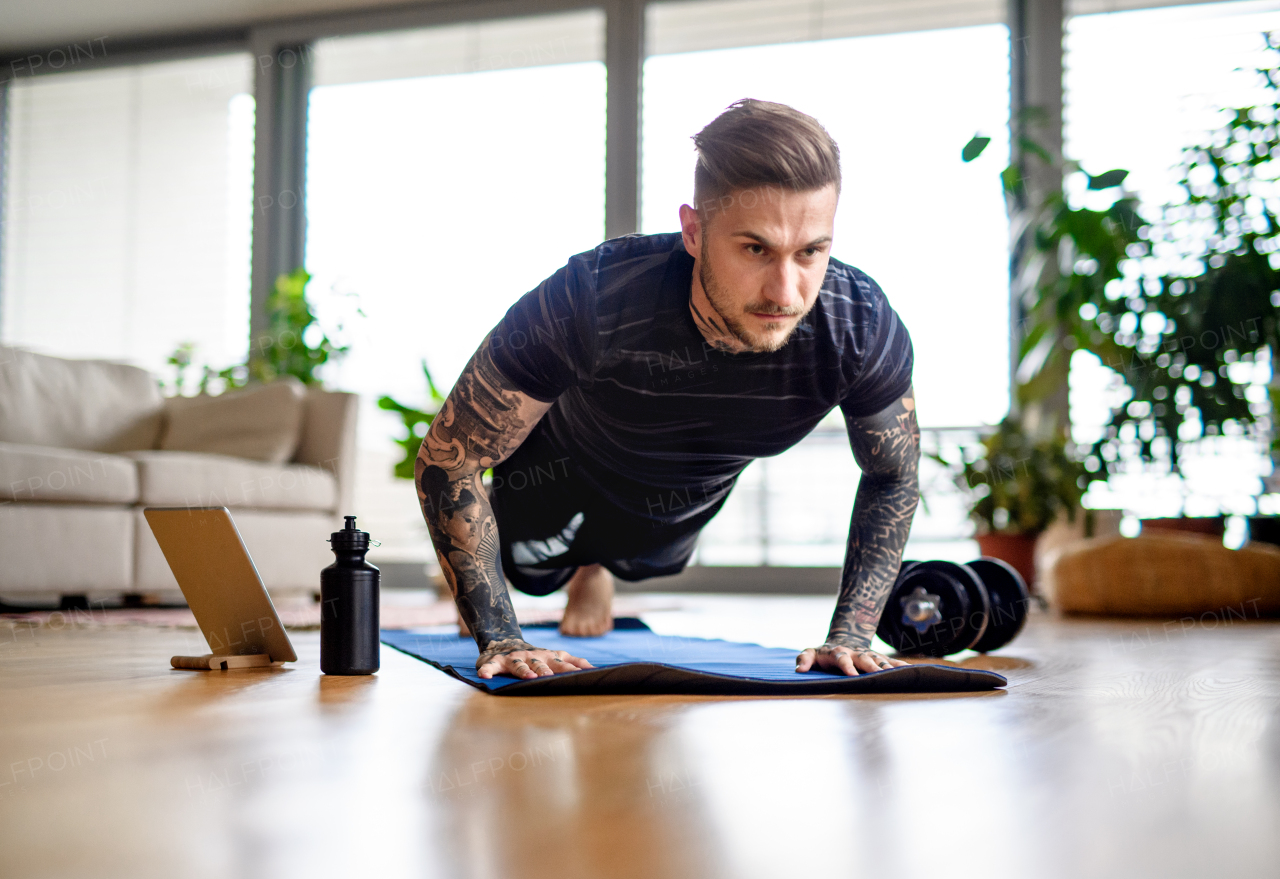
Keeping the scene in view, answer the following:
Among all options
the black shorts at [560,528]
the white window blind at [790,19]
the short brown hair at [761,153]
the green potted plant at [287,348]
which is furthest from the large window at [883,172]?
the short brown hair at [761,153]

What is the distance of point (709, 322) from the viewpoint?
143 cm

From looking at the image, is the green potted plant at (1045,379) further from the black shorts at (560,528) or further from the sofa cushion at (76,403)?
the sofa cushion at (76,403)

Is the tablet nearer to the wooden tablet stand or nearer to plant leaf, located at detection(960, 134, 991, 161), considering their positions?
the wooden tablet stand

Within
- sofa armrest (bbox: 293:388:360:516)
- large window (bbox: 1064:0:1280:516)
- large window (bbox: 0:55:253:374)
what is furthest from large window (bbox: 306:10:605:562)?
large window (bbox: 1064:0:1280:516)

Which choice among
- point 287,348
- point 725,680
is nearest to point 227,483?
point 287,348

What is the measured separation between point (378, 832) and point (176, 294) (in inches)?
237

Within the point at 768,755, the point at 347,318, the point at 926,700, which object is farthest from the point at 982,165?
the point at 768,755

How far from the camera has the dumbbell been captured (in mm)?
1730

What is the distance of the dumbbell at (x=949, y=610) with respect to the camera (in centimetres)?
173

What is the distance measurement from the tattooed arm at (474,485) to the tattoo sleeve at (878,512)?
50 cm

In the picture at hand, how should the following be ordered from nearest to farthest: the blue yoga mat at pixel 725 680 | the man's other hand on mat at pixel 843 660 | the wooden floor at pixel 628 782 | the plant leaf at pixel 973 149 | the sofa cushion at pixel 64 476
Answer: the wooden floor at pixel 628 782
the blue yoga mat at pixel 725 680
the man's other hand on mat at pixel 843 660
the plant leaf at pixel 973 149
the sofa cushion at pixel 64 476

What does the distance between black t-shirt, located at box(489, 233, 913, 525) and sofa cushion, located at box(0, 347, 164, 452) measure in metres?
3.05

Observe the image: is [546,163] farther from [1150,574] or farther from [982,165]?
[1150,574]

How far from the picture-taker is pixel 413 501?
5641 mm
